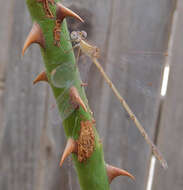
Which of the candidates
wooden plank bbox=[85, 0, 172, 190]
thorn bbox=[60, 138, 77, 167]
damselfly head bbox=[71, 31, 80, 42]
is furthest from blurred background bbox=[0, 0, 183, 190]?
thorn bbox=[60, 138, 77, 167]

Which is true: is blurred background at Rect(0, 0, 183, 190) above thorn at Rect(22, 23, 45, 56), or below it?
below

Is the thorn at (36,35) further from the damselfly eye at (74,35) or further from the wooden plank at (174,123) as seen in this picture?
the wooden plank at (174,123)

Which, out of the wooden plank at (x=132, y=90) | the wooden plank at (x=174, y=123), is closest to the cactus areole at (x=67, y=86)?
the wooden plank at (x=132, y=90)

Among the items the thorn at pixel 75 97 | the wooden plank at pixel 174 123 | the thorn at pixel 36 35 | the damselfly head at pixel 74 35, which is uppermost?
the thorn at pixel 36 35

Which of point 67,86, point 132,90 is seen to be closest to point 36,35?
point 67,86

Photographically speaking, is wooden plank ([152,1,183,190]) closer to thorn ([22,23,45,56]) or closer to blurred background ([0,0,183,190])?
blurred background ([0,0,183,190])

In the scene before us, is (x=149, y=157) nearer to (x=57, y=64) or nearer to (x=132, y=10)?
(x=132, y=10)

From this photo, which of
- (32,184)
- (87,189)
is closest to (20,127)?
(32,184)

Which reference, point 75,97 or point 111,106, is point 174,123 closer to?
point 111,106
